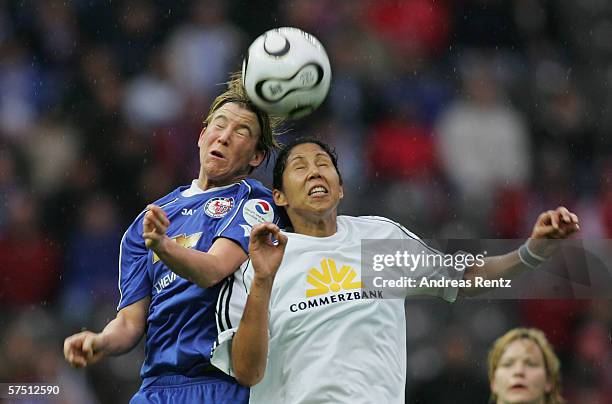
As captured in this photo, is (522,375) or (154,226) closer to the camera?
(154,226)

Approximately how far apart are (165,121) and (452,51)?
251cm

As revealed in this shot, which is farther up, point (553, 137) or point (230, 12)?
point (230, 12)

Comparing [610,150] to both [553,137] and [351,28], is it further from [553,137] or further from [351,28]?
[351,28]

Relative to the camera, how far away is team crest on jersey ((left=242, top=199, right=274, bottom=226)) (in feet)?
16.1

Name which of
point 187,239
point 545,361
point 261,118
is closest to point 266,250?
point 187,239

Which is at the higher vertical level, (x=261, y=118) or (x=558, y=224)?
(x=261, y=118)

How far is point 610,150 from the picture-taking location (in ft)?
30.5

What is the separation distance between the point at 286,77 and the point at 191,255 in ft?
3.42

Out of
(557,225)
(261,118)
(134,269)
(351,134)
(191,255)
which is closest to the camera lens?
(557,225)

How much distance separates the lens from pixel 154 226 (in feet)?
14.2

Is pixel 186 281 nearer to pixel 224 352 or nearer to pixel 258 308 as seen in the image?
pixel 224 352

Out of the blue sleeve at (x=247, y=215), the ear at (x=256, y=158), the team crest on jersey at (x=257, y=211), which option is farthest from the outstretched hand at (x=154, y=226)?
the ear at (x=256, y=158)

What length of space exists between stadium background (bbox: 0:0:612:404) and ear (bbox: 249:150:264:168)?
2.39 m

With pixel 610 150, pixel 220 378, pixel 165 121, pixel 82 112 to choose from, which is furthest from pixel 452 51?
pixel 220 378
